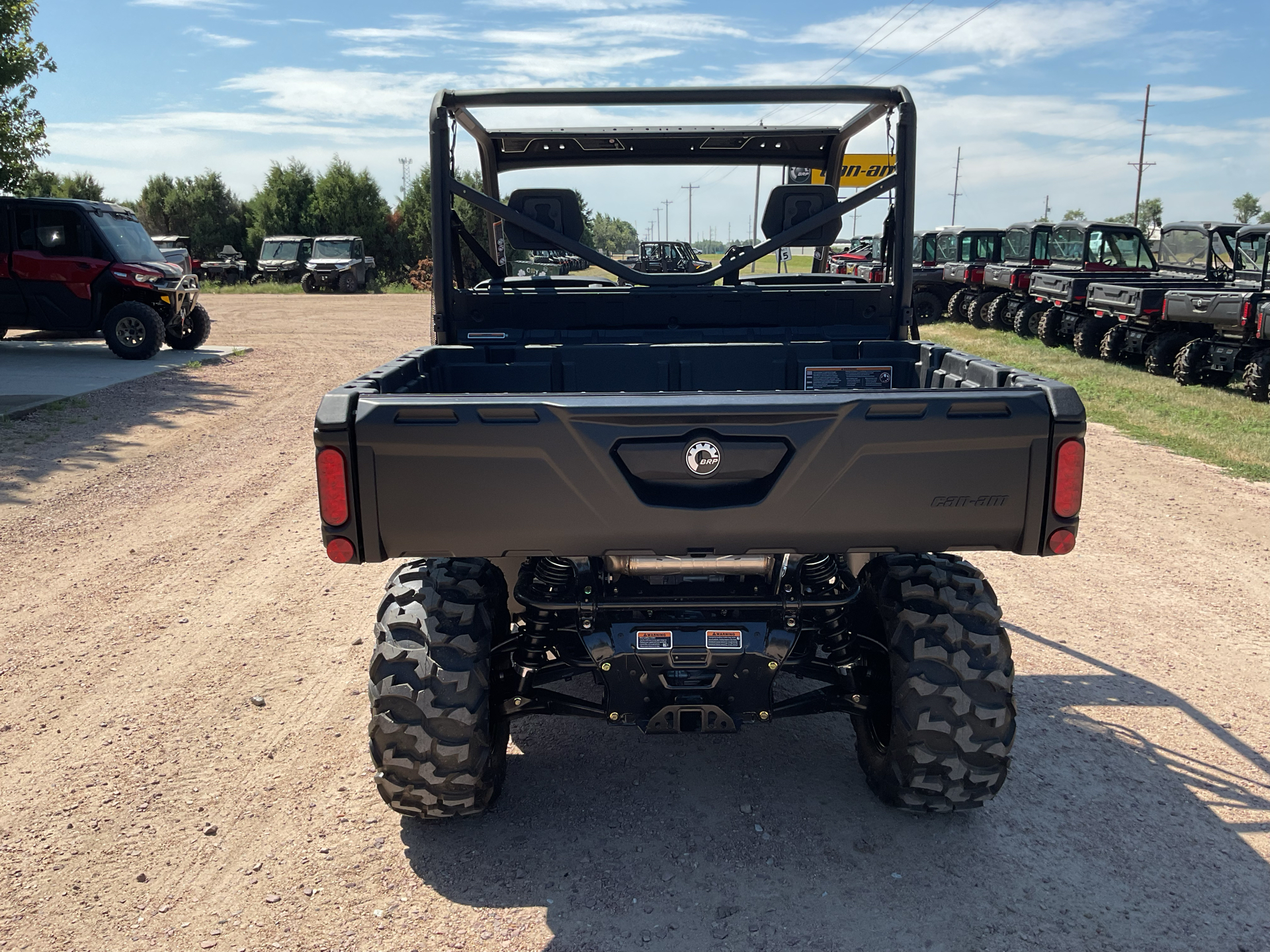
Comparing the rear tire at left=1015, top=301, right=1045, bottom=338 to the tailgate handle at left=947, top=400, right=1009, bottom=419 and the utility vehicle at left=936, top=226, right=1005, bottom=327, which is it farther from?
the tailgate handle at left=947, top=400, right=1009, bottom=419

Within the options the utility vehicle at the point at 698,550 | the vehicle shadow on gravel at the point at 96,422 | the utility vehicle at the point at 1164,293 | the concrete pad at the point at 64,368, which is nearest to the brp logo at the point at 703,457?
the utility vehicle at the point at 698,550

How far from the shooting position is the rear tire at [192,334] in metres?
17.0

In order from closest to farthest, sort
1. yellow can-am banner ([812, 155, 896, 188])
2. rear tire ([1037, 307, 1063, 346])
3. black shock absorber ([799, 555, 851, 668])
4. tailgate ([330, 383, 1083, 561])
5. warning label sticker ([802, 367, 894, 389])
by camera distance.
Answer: tailgate ([330, 383, 1083, 561]) < black shock absorber ([799, 555, 851, 668]) < warning label sticker ([802, 367, 894, 389]) < yellow can-am banner ([812, 155, 896, 188]) < rear tire ([1037, 307, 1063, 346])

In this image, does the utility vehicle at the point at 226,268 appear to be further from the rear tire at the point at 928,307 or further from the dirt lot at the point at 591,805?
the dirt lot at the point at 591,805

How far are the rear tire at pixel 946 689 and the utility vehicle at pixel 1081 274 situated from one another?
15500mm

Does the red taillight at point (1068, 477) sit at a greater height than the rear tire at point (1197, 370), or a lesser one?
greater

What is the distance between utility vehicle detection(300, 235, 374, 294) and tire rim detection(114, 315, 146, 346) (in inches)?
838

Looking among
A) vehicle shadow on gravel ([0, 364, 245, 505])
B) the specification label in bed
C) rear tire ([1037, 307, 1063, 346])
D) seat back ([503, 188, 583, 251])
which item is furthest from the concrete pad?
rear tire ([1037, 307, 1063, 346])

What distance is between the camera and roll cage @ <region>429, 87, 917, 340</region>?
4.19 metres

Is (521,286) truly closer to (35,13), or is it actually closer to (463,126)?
(463,126)

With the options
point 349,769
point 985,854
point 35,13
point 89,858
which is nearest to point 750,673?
point 985,854

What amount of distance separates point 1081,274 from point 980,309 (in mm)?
3878

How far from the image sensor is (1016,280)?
20.1 meters

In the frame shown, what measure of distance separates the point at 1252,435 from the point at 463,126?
29.7 ft
